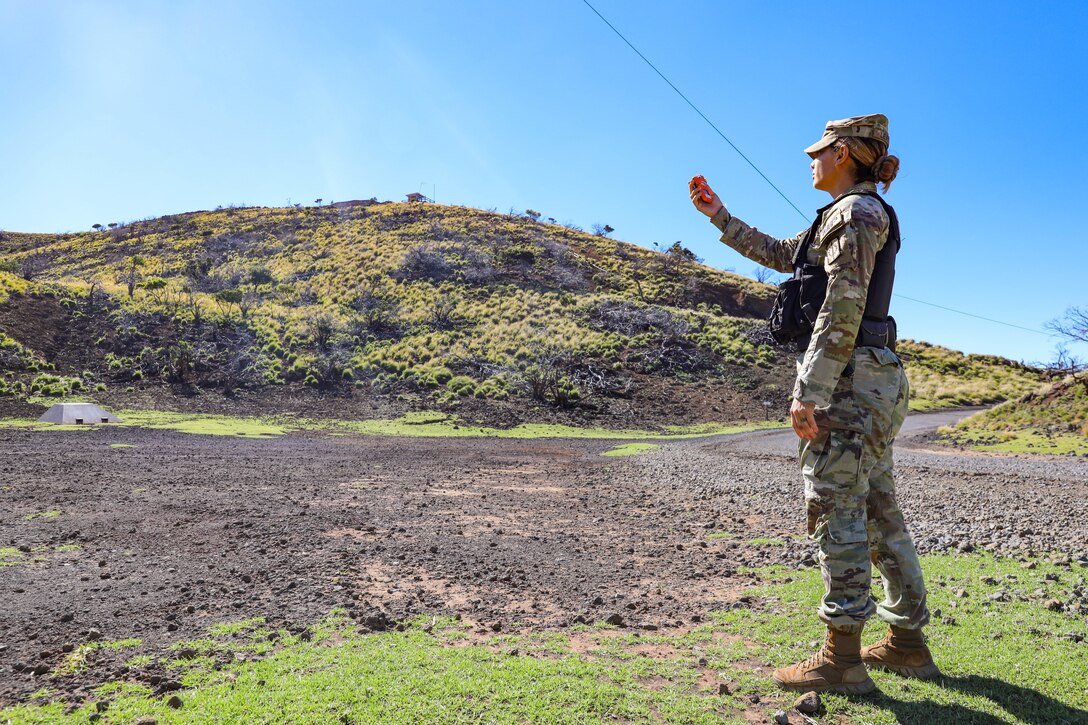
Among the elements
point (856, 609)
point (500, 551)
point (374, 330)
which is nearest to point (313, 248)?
point (374, 330)

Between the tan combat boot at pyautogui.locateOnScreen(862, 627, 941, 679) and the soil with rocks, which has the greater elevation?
the tan combat boot at pyautogui.locateOnScreen(862, 627, 941, 679)

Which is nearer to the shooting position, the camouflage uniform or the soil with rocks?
the camouflage uniform

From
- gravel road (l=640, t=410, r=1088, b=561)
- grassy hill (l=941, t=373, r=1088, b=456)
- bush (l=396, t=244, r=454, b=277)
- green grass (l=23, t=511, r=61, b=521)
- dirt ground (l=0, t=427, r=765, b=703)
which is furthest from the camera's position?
bush (l=396, t=244, r=454, b=277)

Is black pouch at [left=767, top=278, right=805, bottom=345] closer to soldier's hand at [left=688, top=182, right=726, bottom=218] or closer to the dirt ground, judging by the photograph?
soldier's hand at [left=688, top=182, right=726, bottom=218]

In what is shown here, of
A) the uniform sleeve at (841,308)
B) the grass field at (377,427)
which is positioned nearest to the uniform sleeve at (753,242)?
the uniform sleeve at (841,308)

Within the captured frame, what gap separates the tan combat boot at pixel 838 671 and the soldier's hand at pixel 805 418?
907 mm

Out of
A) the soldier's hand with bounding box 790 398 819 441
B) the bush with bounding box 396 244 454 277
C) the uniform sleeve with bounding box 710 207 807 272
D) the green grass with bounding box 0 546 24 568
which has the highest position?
the bush with bounding box 396 244 454 277

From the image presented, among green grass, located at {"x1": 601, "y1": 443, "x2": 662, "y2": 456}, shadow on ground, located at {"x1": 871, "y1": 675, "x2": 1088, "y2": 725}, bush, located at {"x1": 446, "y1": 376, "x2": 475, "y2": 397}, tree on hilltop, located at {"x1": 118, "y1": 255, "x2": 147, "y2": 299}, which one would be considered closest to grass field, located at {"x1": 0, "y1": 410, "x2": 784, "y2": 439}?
green grass, located at {"x1": 601, "y1": 443, "x2": 662, "y2": 456}

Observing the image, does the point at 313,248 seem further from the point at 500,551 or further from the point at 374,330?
the point at 500,551

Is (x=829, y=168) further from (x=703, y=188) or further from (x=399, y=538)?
(x=399, y=538)

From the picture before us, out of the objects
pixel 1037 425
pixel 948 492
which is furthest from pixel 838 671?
pixel 1037 425

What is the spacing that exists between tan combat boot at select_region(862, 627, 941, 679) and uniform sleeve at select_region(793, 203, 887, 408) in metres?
1.26

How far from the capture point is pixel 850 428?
2.88m

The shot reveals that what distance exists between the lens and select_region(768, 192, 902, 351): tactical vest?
2969 millimetres
